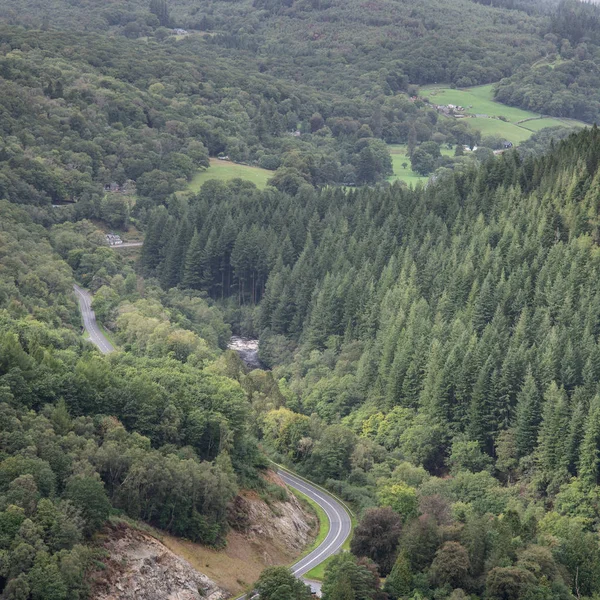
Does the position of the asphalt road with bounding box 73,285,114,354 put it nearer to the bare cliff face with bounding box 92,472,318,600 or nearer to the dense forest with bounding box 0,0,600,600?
the dense forest with bounding box 0,0,600,600

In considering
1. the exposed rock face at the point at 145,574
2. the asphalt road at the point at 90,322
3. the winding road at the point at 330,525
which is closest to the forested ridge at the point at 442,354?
the winding road at the point at 330,525

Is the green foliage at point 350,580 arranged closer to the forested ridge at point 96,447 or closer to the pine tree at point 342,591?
the pine tree at point 342,591

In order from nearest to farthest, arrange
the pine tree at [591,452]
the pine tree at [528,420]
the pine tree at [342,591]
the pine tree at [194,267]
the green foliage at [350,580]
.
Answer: the pine tree at [342,591] → the green foliage at [350,580] → the pine tree at [591,452] → the pine tree at [528,420] → the pine tree at [194,267]

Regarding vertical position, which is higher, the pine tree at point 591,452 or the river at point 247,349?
the pine tree at point 591,452

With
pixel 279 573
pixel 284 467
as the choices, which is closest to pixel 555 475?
pixel 284 467

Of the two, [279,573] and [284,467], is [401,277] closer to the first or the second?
[284,467]

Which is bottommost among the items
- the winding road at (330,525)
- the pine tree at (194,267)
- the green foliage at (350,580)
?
the pine tree at (194,267)

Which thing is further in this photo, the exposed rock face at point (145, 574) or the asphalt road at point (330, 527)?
the asphalt road at point (330, 527)
